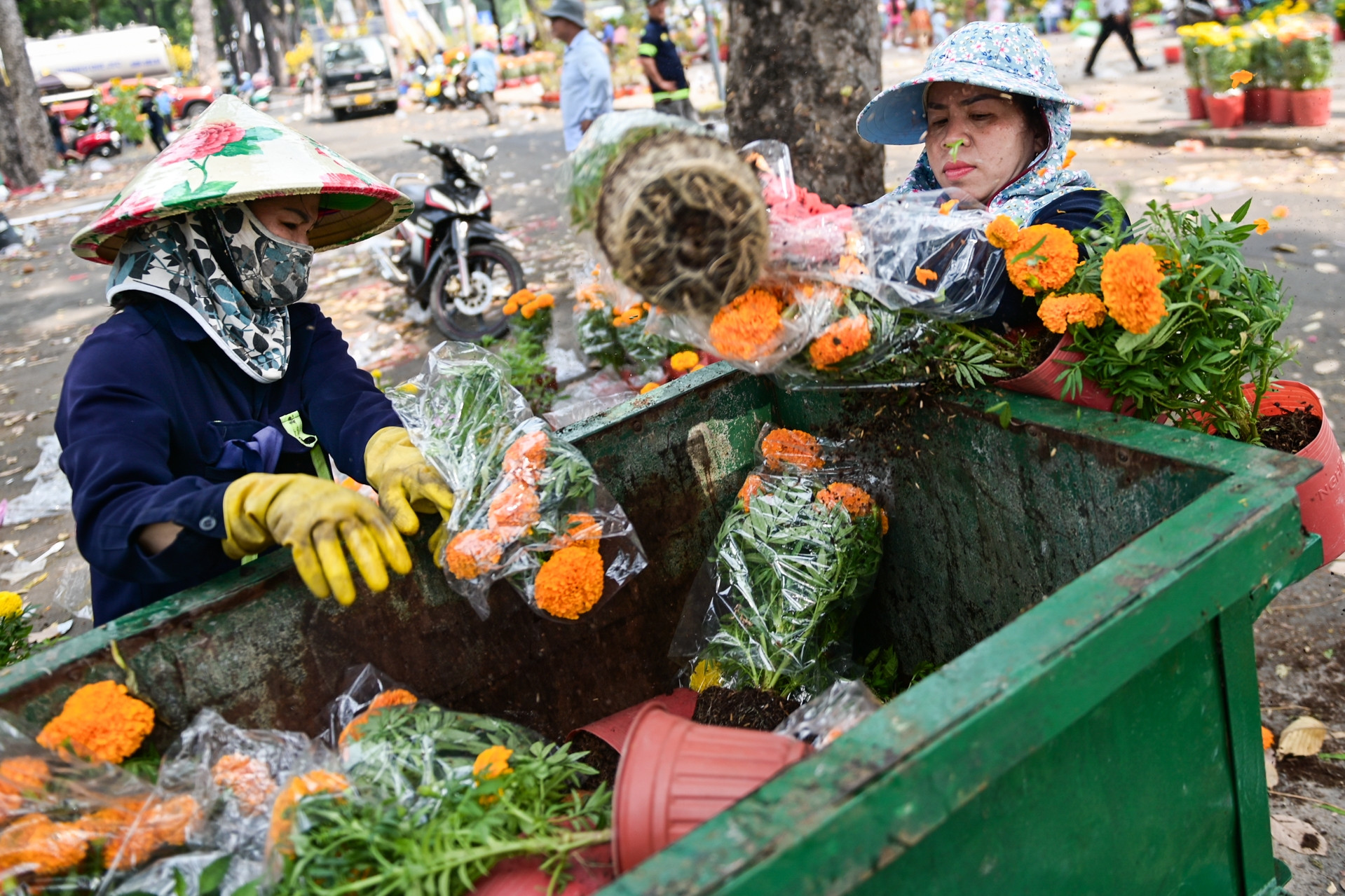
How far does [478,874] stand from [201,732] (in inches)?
26.2

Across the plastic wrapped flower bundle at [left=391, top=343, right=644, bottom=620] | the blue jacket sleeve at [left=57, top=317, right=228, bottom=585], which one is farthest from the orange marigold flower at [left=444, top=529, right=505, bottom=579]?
the blue jacket sleeve at [left=57, top=317, right=228, bottom=585]

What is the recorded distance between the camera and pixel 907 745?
103cm

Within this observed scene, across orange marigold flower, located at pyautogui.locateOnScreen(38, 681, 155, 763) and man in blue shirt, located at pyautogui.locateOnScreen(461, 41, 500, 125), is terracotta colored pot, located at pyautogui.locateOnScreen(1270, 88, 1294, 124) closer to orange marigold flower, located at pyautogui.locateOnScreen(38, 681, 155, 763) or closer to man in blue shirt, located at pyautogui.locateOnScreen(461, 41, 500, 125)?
orange marigold flower, located at pyautogui.locateOnScreen(38, 681, 155, 763)

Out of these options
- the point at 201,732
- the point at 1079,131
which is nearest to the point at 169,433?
the point at 201,732

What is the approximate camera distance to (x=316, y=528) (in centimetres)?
160

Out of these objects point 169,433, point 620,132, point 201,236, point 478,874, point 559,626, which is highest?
point 620,132

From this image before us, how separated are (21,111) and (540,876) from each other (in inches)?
720

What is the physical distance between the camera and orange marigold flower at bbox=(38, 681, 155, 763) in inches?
59.0

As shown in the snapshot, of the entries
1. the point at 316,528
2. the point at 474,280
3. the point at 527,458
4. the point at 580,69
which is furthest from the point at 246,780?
the point at 580,69

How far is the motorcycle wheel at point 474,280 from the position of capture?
20.2ft

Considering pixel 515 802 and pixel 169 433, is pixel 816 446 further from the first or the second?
pixel 169 433

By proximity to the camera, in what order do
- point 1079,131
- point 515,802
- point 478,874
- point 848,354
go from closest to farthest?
1. point 478,874
2. point 515,802
3. point 848,354
4. point 1079,131

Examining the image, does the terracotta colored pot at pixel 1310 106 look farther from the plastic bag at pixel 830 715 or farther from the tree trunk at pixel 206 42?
the tree trunk at pixel 206 42

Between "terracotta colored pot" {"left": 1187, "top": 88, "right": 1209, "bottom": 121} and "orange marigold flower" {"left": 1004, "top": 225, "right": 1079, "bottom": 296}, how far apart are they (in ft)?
27.9
